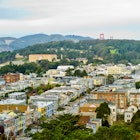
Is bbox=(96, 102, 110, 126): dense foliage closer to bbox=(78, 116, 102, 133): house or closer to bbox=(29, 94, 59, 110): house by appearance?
bbox=(78, 116, 102, 133): house

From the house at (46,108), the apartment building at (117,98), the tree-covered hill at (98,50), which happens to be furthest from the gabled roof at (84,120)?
the tree-covered hill at (98,50)

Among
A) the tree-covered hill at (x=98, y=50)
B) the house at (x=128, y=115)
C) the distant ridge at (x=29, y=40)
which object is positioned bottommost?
the house at (x=128, y=115)

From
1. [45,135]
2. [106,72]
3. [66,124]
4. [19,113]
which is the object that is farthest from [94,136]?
[106,72]

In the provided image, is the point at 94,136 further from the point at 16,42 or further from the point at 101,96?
the point at 16,42

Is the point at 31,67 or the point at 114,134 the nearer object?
the point at 114,134

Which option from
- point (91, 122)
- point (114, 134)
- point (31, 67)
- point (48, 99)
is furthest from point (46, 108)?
point (31, 67)

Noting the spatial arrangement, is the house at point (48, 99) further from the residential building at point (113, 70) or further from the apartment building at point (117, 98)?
the residential building at point (113, 70)

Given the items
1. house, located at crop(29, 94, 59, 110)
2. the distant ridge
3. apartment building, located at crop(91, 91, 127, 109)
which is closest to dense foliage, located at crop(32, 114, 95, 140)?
house, located at crop(29, 94, 59, 110)

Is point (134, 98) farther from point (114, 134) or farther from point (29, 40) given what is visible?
point (29, 40)

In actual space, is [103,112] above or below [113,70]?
below

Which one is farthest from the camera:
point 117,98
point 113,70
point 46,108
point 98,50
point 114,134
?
point 98,50
